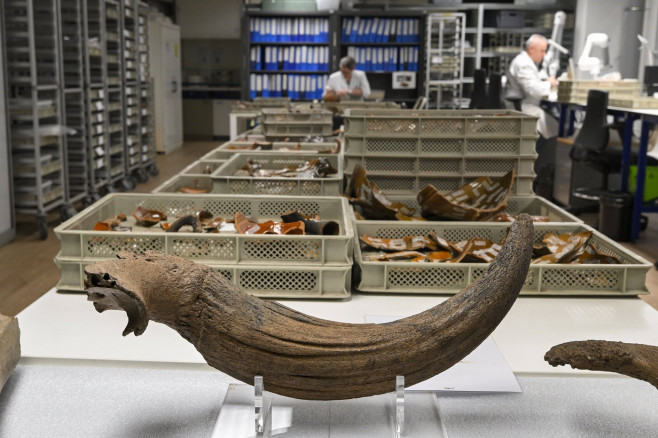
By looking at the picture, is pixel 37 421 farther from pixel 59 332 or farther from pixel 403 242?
pixel 403 242

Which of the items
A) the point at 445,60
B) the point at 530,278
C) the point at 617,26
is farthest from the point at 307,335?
the point at 617,26

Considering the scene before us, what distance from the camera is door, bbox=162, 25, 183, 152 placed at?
10703mm

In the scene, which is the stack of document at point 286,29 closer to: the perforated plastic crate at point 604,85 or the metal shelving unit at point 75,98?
the metal shelving unit at point 75,98

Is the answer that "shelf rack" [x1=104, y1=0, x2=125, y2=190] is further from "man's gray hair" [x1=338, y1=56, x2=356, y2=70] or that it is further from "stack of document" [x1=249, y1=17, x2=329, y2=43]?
"stack of document" [x1=249, y1=17, x2=329, y2=43]

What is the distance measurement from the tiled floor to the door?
5.00 metres

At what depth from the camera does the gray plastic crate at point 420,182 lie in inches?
110

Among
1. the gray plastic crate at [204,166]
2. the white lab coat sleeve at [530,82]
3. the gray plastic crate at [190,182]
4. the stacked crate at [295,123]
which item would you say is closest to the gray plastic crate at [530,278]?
the gray plastic crate at [190,182]

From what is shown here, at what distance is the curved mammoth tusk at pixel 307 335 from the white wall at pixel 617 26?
10855mm

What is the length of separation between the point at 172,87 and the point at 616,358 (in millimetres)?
10691

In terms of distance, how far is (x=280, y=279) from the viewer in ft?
5.50

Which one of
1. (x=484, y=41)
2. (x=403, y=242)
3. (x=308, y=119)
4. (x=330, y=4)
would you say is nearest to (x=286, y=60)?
(x=330, y=4)

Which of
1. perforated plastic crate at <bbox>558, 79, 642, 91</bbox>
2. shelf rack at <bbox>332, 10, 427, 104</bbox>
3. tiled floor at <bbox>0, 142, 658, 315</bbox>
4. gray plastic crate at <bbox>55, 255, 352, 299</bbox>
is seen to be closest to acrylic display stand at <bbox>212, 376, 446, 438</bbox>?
gray plastic crate at <bbox>55, 255, 352, 299</bbox>

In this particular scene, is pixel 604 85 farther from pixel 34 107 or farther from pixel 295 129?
pixel 34 107

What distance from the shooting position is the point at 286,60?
408 inches
